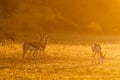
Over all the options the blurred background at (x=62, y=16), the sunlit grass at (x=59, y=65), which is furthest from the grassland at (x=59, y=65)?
the blurred background at (x=62, y=16)

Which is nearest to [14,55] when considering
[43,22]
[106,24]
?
[43,22]

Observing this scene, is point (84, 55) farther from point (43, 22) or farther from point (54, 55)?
point (43, 22)

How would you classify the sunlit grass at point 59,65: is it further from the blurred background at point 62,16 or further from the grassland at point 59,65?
the blurred background at point 62,16

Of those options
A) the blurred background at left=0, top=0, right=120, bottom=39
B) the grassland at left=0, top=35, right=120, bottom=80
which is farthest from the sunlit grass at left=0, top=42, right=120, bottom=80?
the blurred background at left=0, top=0, right=120, bottom=39

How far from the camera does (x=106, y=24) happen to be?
41.8m

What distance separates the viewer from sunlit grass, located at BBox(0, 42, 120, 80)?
1650 centimetres

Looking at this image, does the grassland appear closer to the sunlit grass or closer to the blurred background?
the sunlit grass

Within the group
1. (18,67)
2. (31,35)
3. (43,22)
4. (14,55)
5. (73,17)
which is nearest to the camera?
(18,67)

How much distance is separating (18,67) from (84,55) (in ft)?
18.2

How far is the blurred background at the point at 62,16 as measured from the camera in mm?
38188

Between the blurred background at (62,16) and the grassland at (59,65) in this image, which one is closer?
the grassland at (59,65)

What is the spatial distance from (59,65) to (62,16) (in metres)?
23.4

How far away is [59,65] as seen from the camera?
19156 mm

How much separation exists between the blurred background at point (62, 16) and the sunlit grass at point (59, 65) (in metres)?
11.6
